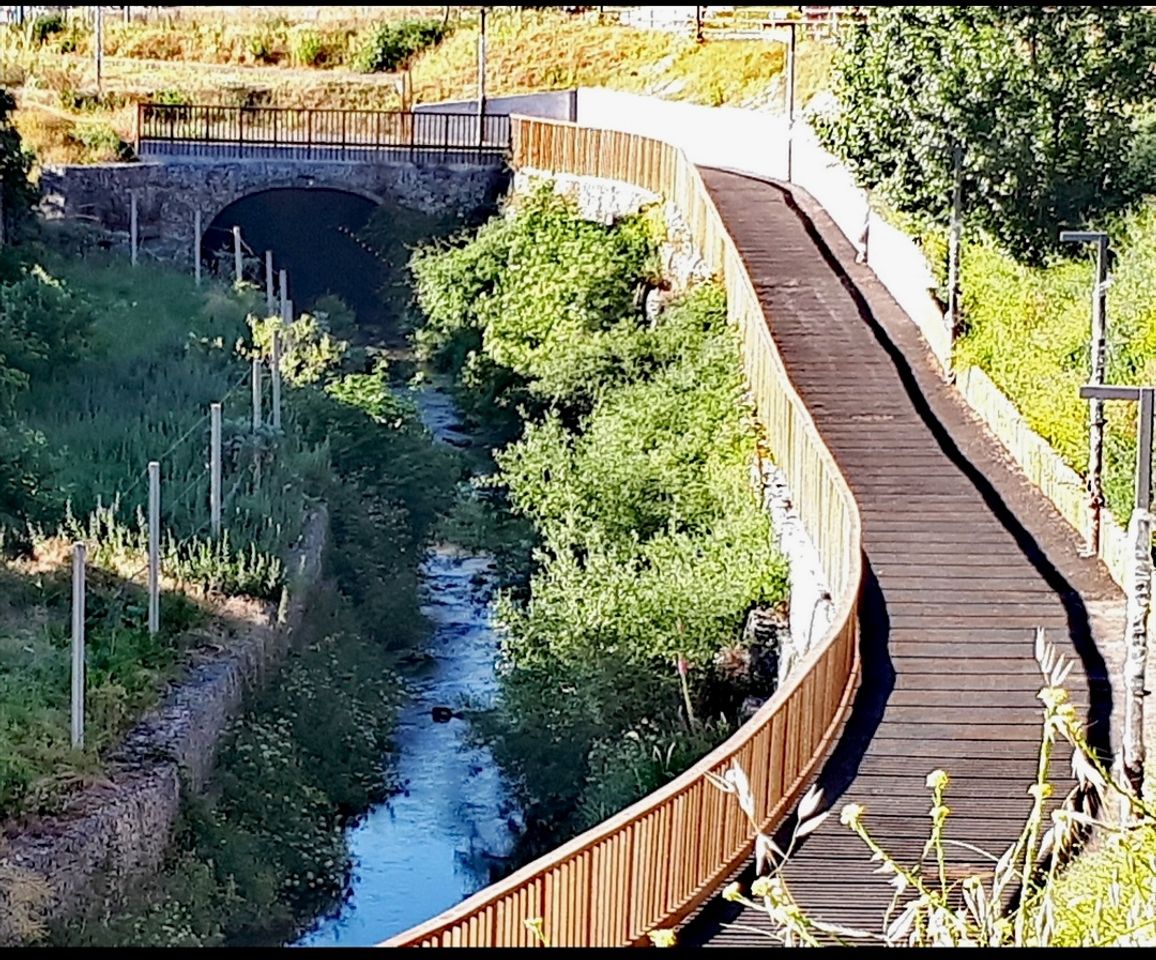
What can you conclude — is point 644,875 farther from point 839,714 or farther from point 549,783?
point 549,783

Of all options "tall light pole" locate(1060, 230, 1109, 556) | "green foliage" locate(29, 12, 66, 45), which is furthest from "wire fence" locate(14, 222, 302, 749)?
"green foliage" locate(29, 12, 66, 45)

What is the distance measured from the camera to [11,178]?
39.7 meters

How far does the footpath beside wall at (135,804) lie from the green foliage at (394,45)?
1715 inches

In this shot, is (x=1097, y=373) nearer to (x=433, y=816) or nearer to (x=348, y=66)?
(x=433, y=816)

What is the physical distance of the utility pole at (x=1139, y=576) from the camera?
13898 mm

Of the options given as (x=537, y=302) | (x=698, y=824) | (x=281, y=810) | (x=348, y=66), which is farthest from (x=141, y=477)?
(x=348, y=66)

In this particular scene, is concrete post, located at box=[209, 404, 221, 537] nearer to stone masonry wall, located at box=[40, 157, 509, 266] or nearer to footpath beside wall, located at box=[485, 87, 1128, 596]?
footpath beside wall, located at box=[485, 87, 1128, 596]

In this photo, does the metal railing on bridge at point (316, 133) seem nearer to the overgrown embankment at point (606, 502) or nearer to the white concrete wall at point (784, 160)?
the white concrete wall at point (784, 160)

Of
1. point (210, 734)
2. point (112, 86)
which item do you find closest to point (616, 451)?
point (210, 734)

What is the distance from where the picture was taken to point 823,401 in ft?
88.2

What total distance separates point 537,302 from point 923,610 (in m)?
21.6

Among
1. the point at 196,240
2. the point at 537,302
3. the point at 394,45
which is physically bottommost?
the point at 537,302

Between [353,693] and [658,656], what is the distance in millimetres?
4192

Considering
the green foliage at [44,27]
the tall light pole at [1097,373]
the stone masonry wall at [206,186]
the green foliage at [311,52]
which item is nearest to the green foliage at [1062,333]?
the tall light pole at [1097,373]
